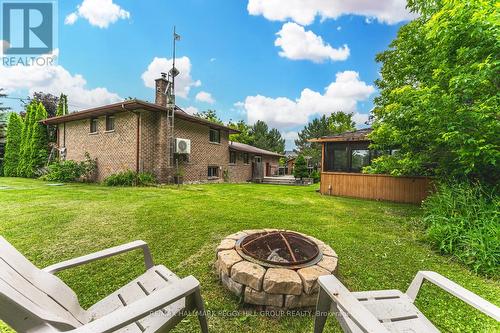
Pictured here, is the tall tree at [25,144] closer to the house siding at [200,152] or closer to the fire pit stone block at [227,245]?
the house siding at [200,152]

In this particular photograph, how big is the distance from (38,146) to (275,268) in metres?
19.6

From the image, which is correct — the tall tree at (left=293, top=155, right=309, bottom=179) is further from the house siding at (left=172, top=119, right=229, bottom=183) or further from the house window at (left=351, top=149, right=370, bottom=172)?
the house window at (left=351, top=149, right=370, bottom=172)

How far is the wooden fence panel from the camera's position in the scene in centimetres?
830

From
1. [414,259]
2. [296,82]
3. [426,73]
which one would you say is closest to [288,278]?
[414,259]

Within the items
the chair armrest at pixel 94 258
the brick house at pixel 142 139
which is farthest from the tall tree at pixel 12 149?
the chair armrest at pixel 94 258

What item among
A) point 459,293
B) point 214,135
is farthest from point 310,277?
point 214,135

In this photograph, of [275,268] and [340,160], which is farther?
[340,160]

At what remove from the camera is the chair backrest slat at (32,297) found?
38.7 inches

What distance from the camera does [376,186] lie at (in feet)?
30.0

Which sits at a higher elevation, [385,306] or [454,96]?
[454,96]

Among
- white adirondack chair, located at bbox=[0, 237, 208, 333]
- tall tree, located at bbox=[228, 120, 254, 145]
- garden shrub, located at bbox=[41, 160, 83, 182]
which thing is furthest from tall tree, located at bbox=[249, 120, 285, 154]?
white adirondack chair, located at bbox=[0, 237, 208, 333]

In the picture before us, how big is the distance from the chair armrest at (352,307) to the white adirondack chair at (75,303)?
86cm

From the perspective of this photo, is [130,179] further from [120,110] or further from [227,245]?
[227,245]

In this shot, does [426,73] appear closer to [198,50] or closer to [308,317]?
[308,317]
